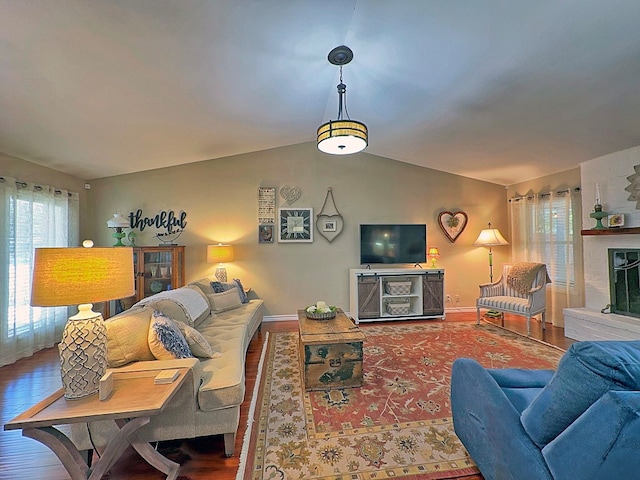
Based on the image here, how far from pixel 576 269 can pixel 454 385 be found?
392 cm

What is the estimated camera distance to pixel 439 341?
388cm

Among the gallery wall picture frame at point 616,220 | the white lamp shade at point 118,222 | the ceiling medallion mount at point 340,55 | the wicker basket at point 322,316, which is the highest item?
the ceiling medallion mount at point 340,55

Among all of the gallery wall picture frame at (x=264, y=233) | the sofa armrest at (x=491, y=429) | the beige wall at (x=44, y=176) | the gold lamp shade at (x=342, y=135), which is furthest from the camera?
the gallery wall picture frame at (x=264, y=233)

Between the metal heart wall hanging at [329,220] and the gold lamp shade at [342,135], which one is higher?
the gold lamp shade at [342,135]

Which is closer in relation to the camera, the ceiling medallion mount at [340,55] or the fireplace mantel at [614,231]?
the ceiling medallion mount at [340,55]

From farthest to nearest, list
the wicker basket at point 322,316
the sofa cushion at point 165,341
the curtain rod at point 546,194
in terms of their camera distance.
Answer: the curtain rod at point 546,194, the wicker basket at point 322,316, the sofa cushion at point 165,341

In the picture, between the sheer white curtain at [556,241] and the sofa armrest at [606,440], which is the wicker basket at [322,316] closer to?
the sofa armrest at [606,440]

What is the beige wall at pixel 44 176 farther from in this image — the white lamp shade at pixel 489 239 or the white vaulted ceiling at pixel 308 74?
the white lamp shade at pixel 489 239

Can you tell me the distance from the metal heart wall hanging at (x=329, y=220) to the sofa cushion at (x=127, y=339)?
11.3 feet

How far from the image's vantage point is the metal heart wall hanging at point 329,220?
5.18 meters

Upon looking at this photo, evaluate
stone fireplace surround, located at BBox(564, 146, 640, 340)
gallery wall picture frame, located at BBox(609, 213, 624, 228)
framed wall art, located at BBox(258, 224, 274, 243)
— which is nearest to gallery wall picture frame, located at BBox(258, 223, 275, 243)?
framed wall art, located at BBox(258, 224, 274, 243)

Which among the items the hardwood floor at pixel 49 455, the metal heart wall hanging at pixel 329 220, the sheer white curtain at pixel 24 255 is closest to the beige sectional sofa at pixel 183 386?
the hardwood floor at pixel 49 455

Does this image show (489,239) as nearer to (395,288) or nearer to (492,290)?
(492,290)

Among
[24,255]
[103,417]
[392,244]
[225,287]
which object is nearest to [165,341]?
[103,417]
